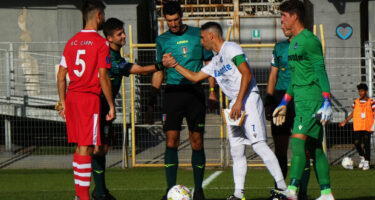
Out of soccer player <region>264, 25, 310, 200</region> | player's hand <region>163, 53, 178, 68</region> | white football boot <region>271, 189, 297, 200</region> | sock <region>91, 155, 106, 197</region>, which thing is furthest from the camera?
soccer player <region>264, 25, 310, 200</region>

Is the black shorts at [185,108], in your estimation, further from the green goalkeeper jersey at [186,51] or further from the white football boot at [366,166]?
the white football boot at [366,166]

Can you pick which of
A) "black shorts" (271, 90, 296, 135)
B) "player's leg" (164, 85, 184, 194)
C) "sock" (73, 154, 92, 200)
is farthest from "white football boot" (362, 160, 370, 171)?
"sock" (73, 154, 92, 200)

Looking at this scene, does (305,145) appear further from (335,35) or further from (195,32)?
(335,35)

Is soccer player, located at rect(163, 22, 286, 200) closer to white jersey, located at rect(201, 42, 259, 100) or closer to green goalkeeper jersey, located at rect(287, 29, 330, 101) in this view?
white jersey, located at rect(201, 42, 259, 100)

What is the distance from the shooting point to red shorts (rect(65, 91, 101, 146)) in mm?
7176

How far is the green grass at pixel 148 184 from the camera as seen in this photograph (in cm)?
889

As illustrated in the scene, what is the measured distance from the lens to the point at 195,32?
8.42 m

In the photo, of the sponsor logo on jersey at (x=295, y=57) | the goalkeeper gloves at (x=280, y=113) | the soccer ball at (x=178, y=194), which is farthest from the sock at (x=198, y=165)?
the sponsor logo on jersey at (x=295, y=57)

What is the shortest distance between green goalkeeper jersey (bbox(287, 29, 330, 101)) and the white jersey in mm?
758

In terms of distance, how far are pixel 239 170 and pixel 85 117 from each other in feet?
5.88

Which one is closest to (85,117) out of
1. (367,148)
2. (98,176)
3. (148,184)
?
(98,176)

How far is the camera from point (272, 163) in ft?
23.9

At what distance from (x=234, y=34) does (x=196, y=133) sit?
13123 millimetres

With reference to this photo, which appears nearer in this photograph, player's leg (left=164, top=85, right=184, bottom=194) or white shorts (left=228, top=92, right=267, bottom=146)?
white shorts (left=228, top=92, right=267, bottom=146)
